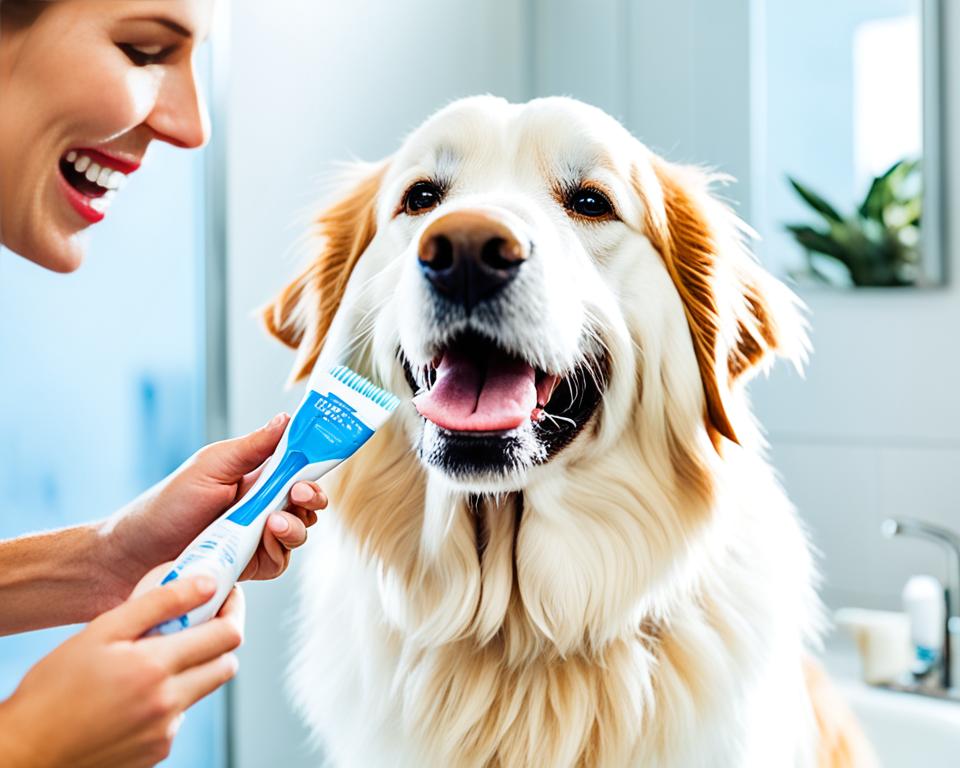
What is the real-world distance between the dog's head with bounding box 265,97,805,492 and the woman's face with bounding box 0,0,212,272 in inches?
11.1

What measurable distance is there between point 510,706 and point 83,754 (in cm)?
51

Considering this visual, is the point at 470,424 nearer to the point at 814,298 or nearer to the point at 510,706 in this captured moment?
the point at 510,706

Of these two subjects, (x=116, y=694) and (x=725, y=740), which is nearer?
(x=116, y=694)

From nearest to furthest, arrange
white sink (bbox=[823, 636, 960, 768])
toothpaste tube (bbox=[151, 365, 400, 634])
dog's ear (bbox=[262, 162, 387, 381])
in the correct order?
toothpaste tube (bbox=[151, 365, 400, 634]) < dog's ear (bbox=[262, 162, 387, 381]) < white sink (bbox=[823, 636, 960, 768])

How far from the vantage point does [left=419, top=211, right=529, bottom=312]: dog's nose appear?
2.86 feet

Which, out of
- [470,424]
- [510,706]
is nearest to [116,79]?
[470,424]

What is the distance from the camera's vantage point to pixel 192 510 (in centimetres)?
95

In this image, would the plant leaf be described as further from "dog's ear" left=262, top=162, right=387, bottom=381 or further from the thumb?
the thumb

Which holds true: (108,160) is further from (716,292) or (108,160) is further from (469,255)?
(716,292)

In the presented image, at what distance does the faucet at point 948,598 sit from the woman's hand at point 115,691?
137 cm

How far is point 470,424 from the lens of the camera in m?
0.94

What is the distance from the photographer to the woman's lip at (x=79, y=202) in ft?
2.94

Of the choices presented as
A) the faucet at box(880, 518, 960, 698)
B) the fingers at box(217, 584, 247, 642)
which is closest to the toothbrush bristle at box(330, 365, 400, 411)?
the fingers at box(217, 584, 247, 642)

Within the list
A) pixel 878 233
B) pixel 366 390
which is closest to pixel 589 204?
pixel 366 390
